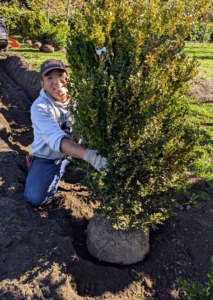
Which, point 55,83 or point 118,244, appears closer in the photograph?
point 118,244

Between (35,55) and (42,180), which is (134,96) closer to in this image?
(42,180)

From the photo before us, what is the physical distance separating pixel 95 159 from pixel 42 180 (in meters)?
1.65

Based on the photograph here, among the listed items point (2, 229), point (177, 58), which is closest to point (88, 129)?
point (177, 58)

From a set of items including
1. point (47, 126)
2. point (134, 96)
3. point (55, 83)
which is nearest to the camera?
point (134, 96)

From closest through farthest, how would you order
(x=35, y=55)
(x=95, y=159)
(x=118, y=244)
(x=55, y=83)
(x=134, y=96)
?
(x=134, y=96)
(x=95, y=159)
(x=118, y=244)
(x=55, y=83)
(x=35, y=55)

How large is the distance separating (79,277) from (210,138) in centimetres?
402

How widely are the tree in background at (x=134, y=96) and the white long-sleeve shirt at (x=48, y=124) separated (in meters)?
0.50

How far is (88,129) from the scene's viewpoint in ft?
9.52

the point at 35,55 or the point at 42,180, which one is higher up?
the point at 42,180

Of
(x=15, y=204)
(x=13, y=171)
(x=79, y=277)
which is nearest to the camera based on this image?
(x=79, y=277)

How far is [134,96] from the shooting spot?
2.69 m

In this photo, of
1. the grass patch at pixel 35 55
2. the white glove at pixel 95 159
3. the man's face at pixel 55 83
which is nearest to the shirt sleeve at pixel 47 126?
the man's face at pixel 55 83

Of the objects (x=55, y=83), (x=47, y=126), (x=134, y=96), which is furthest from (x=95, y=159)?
(x=55, y=83)

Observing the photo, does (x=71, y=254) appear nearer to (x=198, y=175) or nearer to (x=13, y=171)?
(x=13, y=171)
